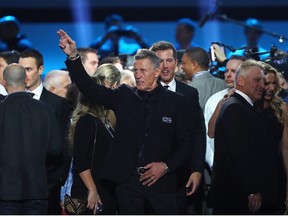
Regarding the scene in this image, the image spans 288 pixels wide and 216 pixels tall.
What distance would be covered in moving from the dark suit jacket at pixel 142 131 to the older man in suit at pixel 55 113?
30.3 inches

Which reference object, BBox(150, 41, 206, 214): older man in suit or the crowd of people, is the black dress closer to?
the crowd of people

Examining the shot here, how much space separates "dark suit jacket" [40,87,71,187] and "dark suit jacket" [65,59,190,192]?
72 centimetres

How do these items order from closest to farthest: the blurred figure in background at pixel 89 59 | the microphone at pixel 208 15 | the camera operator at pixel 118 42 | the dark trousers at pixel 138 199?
the dark trousers at pixel 138 199 → the blurred figure in background at pixel 89 59 → the microphone at pixel 208 15 → the camera operator at pixel 118 42

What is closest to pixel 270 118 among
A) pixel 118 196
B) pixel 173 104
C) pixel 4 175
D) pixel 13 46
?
pixel 173 104

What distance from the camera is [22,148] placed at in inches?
285

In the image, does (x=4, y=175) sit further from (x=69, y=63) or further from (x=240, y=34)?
(x=240, y=34)

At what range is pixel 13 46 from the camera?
11.9 m

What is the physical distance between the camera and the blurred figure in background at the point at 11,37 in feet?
38.7

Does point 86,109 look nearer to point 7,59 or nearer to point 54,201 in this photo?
point 54,201

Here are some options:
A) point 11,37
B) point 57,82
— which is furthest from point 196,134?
point 11,37

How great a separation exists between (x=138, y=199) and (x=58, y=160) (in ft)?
3.16

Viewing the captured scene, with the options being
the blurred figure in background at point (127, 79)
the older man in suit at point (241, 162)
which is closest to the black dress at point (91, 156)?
the older man in suit at point (241, 162)

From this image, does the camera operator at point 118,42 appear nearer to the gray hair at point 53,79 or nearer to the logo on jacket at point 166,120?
the gray hair at point 53,79

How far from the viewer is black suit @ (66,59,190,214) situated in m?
7.12
